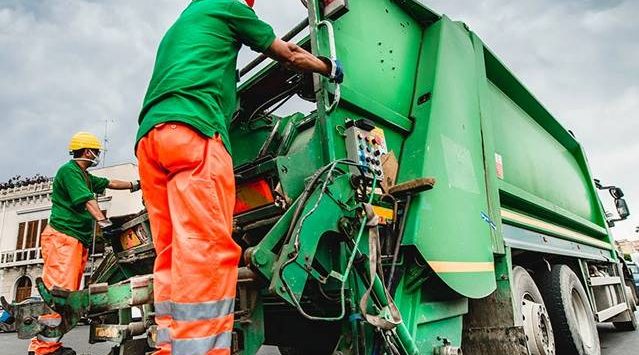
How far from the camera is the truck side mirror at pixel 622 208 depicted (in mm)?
7297

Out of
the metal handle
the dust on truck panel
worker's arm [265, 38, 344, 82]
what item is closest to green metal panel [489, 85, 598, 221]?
the dust on truck panel

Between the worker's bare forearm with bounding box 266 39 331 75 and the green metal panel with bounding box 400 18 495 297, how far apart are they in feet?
2.52

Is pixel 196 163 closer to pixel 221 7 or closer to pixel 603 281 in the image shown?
pixel 221 7

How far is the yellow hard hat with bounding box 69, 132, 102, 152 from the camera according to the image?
3.56 metres

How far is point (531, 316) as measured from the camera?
9.91 feet

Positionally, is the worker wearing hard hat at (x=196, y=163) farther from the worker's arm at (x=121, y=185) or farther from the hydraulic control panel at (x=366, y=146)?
the worker's arm at (x=121, y=185)

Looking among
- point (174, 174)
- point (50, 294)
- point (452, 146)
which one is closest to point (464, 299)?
point (452, 146)

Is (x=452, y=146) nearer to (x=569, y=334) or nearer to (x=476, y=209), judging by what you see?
(x=476, y=209)

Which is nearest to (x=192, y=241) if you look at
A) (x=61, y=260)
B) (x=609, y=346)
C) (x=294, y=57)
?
(x=294, y=57)

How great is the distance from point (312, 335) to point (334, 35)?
1.77 metres

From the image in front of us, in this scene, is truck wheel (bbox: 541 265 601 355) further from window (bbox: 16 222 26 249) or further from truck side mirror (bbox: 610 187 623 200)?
window (bbox: 16 222 26 249)

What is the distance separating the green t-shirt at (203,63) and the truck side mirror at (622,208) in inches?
302

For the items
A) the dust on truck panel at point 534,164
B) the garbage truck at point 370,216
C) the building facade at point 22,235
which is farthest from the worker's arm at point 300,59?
the building facade at point 22,235

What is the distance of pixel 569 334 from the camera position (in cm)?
356
